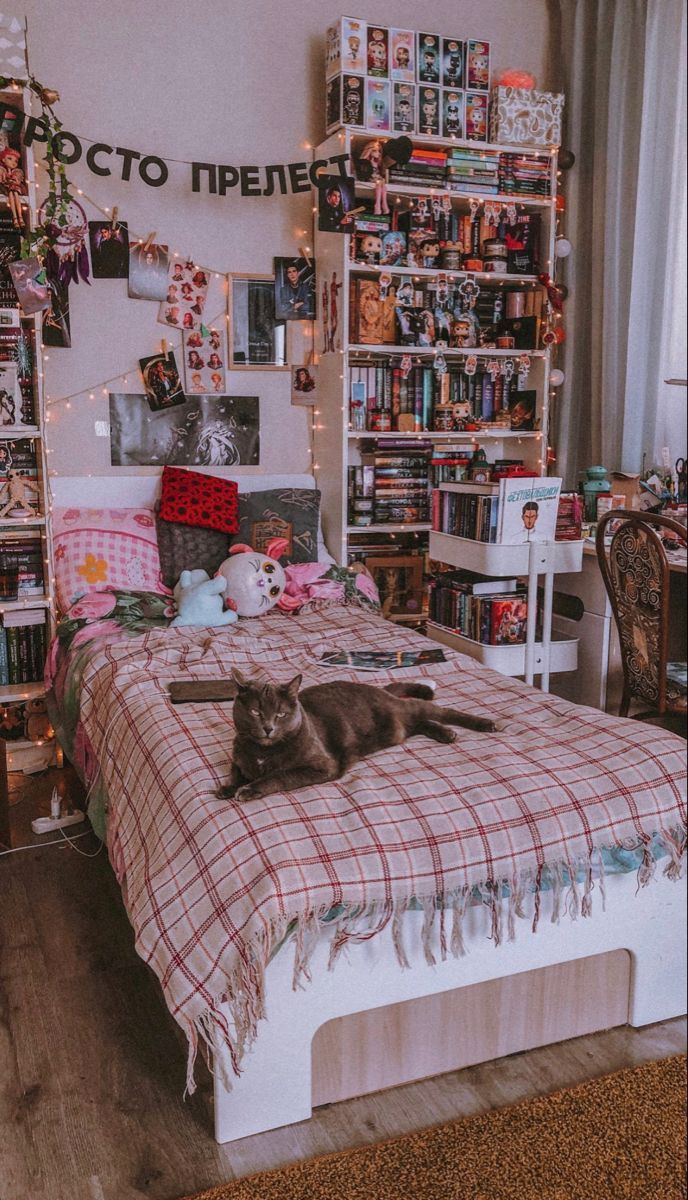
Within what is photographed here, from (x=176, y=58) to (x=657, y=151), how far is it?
1.71 m

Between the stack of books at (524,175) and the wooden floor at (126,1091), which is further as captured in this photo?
the stack of books at (524,175)

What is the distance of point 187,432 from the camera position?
322cm

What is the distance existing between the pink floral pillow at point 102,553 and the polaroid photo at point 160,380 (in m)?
0.42

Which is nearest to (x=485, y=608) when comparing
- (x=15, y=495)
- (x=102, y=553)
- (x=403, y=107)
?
(x=102, y=553)

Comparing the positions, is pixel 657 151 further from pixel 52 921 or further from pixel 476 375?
pixel 52 921

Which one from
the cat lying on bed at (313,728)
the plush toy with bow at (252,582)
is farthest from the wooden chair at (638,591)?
the plush toy with bow at (252,582)

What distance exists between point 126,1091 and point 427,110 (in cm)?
298

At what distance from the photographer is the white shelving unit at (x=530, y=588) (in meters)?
1.95

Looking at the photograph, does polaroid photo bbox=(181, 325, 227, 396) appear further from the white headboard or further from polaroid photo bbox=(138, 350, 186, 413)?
the white headboard

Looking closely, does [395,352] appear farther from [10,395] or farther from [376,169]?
[10,395]

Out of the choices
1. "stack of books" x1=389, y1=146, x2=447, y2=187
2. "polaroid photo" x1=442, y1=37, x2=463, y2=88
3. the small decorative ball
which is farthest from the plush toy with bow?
the small decorative ball

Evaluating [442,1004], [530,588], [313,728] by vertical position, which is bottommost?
[442,1004]

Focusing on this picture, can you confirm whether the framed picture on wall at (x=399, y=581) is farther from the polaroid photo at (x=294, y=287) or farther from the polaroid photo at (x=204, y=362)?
the polaroid photo at (x=294, y=287)

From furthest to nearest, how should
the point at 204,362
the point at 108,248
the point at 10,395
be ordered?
the point at 204,362 → the point at 108,248 → the point at 10,395
